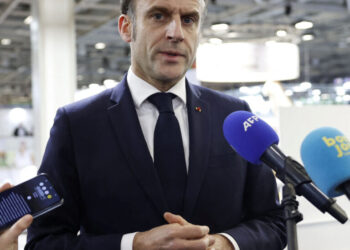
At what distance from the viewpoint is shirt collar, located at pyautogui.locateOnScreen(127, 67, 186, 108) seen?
4.82ft

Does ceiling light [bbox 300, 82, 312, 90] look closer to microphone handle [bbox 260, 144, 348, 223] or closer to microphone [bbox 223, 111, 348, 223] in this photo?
microphone [bbox 223, 111, 348, 223]

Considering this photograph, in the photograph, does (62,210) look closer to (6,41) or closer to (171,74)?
(171,74)

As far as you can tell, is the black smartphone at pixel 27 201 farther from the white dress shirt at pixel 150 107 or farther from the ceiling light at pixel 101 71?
the ceiling light at pixel 101 71

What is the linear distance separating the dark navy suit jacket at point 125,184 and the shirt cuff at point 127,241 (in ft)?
0.05

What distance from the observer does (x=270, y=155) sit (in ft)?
3.33

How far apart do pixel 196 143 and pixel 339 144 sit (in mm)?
502

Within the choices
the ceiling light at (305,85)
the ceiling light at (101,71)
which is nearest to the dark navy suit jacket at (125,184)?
the ceiling light at (101,71)

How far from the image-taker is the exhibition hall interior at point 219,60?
296 centimetres

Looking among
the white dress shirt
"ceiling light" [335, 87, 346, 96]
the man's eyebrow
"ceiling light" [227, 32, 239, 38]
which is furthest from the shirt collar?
"ceiling light" [335, 87, 346, 96]

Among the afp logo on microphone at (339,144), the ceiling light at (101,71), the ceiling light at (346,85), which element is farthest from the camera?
the ceiling light at (101,71)

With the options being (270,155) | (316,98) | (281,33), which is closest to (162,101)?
(270,155)

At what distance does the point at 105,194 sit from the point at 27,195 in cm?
23

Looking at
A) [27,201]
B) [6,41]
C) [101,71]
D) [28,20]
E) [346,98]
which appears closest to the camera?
[27,201]

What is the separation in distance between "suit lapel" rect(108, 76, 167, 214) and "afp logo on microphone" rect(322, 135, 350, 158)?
20.2 inches
